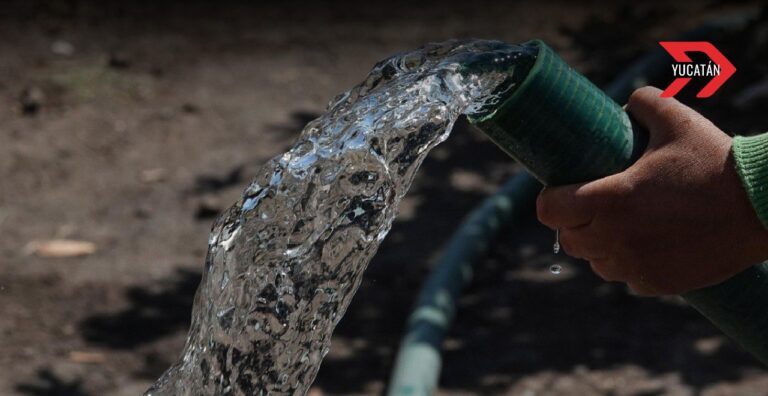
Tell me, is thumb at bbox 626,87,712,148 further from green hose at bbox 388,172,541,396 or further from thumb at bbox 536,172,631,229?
green hose at bbox 388,172,541,396

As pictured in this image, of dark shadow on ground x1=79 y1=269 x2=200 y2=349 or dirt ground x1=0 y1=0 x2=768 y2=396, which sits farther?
dark shadow on ground x1=79 y1=269 x2=200 y2=349

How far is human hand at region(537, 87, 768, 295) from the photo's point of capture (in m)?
1.68

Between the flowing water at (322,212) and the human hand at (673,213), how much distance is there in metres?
0.24

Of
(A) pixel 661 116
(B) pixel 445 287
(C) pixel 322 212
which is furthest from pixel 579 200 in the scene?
(B) pixel 445 287

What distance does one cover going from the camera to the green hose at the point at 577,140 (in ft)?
5.61

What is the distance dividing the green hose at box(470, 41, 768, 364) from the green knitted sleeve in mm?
177

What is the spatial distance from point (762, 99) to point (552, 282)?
2.04 metres

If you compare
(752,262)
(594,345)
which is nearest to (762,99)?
(594,345)

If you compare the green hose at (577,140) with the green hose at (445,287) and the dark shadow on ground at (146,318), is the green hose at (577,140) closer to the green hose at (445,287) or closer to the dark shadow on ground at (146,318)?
the green hose at (445,287)

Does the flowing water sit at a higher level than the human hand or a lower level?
higher

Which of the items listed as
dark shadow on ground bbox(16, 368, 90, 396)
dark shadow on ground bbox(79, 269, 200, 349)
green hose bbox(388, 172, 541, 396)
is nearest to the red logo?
green hose bbox(388, 172, 541, 396)

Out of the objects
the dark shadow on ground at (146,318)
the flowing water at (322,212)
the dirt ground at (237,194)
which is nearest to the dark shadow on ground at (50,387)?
the dirt ground at (237,194)

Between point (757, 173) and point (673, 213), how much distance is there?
0.45ft

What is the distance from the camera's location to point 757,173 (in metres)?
1.63
